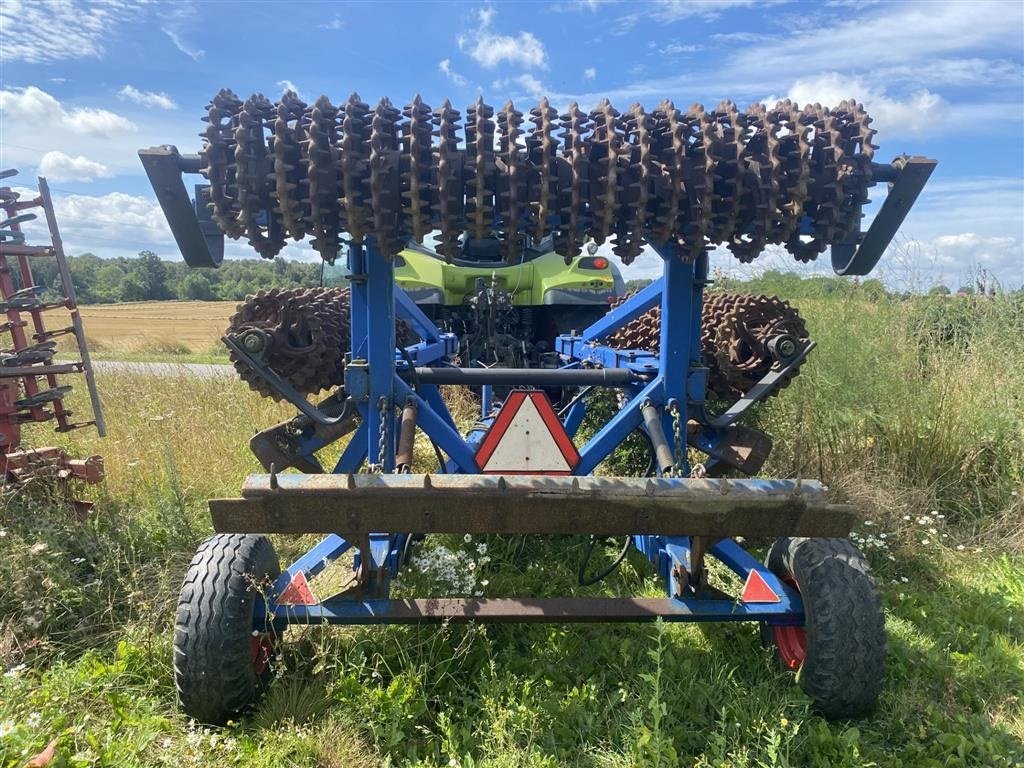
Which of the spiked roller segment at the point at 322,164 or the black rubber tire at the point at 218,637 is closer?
the spiked roller segment at the point at 322,164

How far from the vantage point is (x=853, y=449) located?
17.0 ft

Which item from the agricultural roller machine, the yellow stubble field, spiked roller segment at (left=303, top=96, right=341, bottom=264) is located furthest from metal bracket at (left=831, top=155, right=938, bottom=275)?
the yellow stubble field

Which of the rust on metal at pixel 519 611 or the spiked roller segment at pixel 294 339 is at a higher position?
the spiked roller segment at pixel 294 339

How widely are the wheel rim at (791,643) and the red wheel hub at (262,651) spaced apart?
2.19m

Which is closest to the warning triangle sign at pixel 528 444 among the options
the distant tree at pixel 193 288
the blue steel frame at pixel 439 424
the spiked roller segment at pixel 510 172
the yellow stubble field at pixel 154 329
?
the blue steel frame at pixel 439 424

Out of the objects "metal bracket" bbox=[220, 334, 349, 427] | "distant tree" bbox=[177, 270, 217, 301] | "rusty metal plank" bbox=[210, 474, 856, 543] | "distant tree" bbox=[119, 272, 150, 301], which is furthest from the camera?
"distant tree" bbox=[177, 270, 217, 301]

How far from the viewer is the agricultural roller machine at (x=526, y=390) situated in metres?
2.07

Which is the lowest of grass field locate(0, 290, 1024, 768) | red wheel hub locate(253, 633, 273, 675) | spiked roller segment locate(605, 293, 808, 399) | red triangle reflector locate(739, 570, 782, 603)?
grass field locate(0, 290, 1024, 768)

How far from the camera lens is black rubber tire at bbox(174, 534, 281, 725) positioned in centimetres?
239

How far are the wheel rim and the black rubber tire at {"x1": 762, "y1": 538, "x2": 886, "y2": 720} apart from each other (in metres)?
0.19

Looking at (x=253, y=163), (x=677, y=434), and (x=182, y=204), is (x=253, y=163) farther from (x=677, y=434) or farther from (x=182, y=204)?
(x=677, y=434)

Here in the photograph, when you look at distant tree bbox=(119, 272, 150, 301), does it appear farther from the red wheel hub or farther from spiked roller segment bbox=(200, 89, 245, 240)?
spiked roller segment bbox=(200, 89, 245, 240)

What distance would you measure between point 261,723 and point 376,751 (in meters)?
0.47

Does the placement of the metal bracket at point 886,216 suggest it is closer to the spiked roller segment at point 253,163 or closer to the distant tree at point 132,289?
the spiked roller segment at point 253,163
